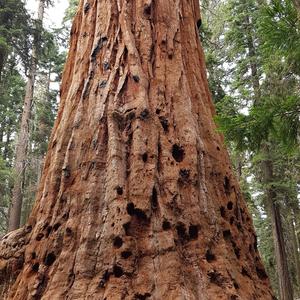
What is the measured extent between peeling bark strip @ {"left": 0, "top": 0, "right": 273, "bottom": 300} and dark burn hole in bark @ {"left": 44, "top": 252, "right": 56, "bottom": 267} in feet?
0.04

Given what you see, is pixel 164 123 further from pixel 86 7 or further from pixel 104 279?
pixel 86 7

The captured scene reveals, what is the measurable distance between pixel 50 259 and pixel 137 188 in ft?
3.39

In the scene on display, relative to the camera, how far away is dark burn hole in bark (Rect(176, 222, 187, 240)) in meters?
3.64

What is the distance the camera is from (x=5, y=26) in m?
16.0

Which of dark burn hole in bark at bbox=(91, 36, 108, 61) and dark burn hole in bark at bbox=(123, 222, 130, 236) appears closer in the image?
dark burn hole in bark at bbox=(123, 222, 130, 236)

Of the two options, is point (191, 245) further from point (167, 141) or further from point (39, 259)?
point (39, 259)

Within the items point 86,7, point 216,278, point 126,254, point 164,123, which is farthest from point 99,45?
point 216,278

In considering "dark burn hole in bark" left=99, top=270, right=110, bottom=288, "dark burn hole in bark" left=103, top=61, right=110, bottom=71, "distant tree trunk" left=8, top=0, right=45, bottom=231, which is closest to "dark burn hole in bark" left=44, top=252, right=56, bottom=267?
"dark burn hole in bark" left=99, top=270, right=110, bottom=288

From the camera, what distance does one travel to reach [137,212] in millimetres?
3656

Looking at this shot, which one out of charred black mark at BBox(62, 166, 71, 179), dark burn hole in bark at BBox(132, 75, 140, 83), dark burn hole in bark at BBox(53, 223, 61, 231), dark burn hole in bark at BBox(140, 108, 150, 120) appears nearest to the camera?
dark burn hole in bark at BBox(53, 223, 61, 231)

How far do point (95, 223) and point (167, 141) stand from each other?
116 cm

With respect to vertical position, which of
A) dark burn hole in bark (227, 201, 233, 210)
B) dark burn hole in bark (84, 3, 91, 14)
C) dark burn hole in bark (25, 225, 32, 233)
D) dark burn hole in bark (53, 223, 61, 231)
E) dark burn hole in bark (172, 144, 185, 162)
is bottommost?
dark burn hole in bark (53, 223, 61, 231)

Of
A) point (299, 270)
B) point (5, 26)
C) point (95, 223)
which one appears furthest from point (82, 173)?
point (299, 270)

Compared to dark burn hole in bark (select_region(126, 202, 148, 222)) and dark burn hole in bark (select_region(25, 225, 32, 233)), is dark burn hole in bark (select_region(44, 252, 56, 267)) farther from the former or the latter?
dark burn hole in bark (select_region(126, 202, 148, 222))
